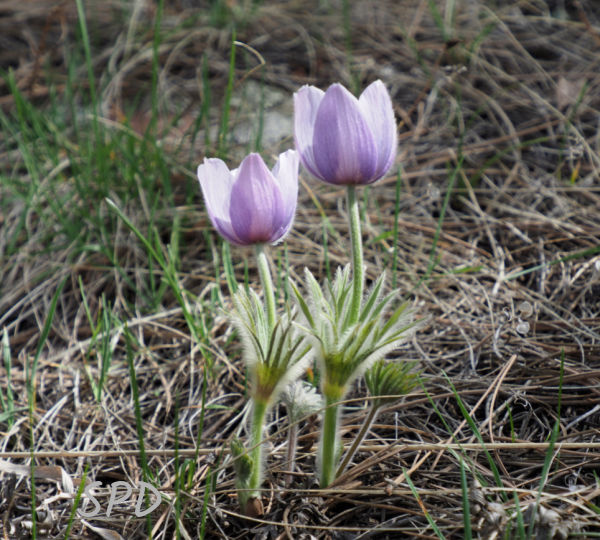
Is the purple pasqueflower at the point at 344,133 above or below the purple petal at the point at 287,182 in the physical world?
above

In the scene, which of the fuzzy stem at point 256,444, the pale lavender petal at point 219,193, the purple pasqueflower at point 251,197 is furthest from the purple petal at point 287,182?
the fuzzy stem at point 256,444

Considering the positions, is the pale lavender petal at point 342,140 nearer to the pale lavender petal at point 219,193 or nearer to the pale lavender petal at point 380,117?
the pale lavender petal at point 380,117

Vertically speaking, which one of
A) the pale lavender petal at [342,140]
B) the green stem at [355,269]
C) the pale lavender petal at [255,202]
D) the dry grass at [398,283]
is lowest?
the dry grass at [398,283]

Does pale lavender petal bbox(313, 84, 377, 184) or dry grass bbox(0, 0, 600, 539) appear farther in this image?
dry grass bbox(0, 0, 600, 539)

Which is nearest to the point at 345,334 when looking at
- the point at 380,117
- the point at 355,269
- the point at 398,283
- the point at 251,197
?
the point at 355,269

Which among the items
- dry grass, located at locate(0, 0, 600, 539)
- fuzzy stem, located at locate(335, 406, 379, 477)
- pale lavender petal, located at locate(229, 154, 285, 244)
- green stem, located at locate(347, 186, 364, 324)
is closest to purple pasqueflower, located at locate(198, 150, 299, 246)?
pale lavender petal, located at locate(229, 154, 285, 244)

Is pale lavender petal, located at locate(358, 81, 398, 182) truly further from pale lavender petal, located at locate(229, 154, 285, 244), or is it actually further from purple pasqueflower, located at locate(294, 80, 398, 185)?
pale lavender petal, located at locate(229, 154, 285, 244)

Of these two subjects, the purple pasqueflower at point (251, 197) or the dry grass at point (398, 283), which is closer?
the purple pasqueflower at point (251, 197)

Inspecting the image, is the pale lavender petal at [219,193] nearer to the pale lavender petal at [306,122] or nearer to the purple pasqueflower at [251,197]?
the purple pasqueflower at [251,197]
